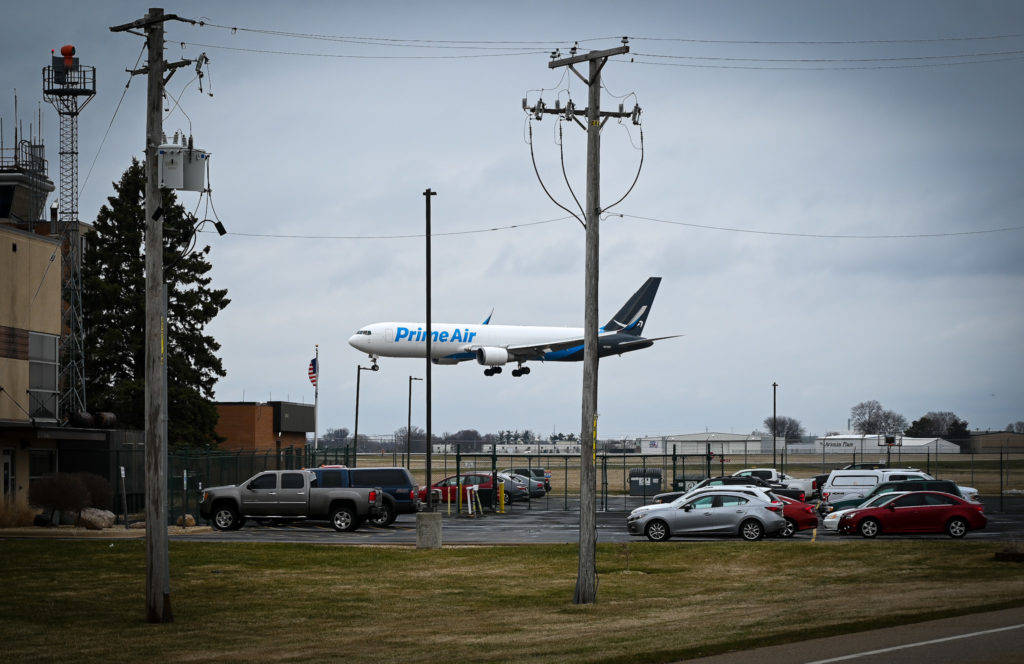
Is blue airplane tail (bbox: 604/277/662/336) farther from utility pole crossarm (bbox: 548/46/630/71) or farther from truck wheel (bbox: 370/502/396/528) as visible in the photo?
utility pole crossarm (bbox: 548/46/630/71)

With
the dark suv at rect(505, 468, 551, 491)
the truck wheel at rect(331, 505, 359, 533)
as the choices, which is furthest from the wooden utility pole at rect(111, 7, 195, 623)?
the dark suv at rect(505, 468, 551, 491)

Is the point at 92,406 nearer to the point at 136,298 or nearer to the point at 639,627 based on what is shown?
the point at 136,298

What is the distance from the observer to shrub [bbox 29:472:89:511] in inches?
1428

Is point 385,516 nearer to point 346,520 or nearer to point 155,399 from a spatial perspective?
point 346,520

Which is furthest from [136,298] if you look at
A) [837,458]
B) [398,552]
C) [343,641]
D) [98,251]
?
[837,458]

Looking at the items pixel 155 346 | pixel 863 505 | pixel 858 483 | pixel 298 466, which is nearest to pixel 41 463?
pixel 298 466

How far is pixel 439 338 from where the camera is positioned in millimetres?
63750

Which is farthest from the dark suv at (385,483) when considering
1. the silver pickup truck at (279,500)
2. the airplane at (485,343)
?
the airplane at (485,343)

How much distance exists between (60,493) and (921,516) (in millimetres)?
24960

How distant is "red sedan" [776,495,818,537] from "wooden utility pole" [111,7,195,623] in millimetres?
18933

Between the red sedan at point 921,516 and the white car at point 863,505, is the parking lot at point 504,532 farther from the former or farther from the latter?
the white car at point 863,505

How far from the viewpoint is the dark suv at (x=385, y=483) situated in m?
36.1

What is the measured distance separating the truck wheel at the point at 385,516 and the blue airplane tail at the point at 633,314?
3965cm

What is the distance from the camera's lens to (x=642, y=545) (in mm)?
29000
